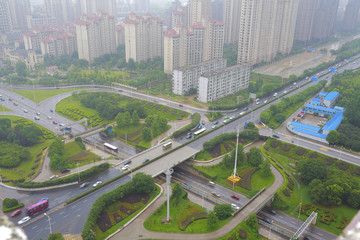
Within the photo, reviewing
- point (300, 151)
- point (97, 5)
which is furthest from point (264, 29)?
point (97, 5)

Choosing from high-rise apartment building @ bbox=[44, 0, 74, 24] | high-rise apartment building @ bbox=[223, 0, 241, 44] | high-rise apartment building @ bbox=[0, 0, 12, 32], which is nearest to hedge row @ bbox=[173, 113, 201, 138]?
high-rise apartment building @ bbox=[223, 0, 241, 44]

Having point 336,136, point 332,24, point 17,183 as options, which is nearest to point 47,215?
point 17,183

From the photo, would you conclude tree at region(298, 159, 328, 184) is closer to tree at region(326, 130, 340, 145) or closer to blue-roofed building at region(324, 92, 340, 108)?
tree at region(326, 130, 340, 145)

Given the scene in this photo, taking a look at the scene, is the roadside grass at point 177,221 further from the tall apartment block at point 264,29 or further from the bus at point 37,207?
the tall apartment block at point 264,29

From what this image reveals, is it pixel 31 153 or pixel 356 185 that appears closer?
pixel 356 185

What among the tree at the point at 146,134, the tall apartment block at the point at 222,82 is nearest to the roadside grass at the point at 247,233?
the tree at the point at 146,134

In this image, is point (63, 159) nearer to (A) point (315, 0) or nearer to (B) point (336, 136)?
(B) point (336, 136)
